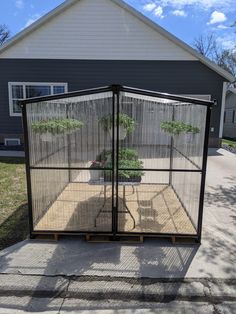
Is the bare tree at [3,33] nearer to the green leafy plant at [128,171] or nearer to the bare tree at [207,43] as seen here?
the bare tree at [207,43]

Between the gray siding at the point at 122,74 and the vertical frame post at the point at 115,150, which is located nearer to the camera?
the vertical frame post at the point at 115,150

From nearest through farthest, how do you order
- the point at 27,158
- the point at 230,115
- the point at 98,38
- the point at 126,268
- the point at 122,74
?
1. the point at 126,268
2. the point at 27,158
3. the point at 98,38
4. the point at 122,74
5. the point at 230,115

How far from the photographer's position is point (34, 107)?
4.02 m

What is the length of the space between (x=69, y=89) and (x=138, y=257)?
983cm

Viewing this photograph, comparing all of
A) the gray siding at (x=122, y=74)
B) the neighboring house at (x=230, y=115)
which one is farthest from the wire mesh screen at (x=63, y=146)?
the neighboring house at (x=230, y=115)

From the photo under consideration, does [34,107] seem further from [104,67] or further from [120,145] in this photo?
[104,67]

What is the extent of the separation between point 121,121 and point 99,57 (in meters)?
8.92

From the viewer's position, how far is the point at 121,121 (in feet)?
12.7

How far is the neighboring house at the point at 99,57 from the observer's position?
38.4 feet

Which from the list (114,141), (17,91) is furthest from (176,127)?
(17,91)

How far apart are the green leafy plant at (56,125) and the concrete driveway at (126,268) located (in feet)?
5.08

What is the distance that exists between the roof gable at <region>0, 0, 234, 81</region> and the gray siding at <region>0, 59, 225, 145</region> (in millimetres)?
250

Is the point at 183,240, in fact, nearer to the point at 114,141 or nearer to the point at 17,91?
the point at 114,141

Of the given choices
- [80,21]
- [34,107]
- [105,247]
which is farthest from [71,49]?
[105,247]
